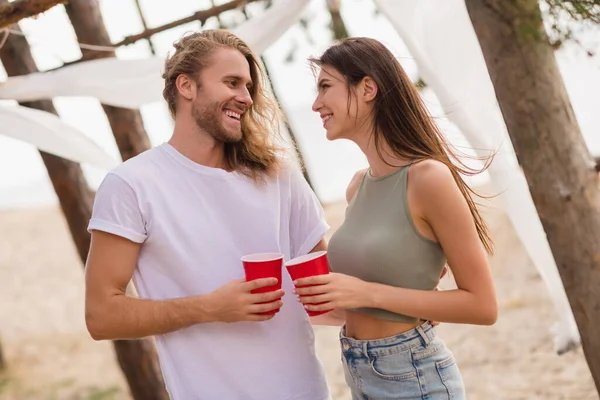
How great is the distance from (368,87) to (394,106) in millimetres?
86

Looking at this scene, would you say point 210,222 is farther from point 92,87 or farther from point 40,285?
point 40,285

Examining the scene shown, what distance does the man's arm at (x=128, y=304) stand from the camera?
1.61 metres

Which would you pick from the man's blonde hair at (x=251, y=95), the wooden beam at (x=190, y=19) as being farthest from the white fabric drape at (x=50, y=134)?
the man's blonde hair at (x=251, y=95)

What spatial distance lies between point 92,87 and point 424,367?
2374mm

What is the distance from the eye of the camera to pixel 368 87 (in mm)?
1816

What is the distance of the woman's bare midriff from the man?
173mm

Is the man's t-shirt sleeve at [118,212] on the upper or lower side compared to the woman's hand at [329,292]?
upper

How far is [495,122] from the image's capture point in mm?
2828

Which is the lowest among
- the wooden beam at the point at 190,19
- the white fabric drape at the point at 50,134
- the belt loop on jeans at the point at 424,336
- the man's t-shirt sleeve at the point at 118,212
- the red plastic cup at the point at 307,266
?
the belt loop on jeans at the point at 424,336

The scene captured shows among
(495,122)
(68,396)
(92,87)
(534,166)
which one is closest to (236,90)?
(534,166)

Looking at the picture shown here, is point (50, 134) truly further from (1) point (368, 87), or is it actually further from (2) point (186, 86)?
(1) point (368, 87)

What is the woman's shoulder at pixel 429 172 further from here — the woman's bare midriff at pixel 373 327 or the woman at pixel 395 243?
the woman's bare midriff at pixel 373 327

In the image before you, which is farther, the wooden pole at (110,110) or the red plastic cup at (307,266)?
the wooden pole at (110,110)

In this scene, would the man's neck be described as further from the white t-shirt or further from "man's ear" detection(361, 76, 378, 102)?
"man's ear" detection(361, 76, 378, 102)
